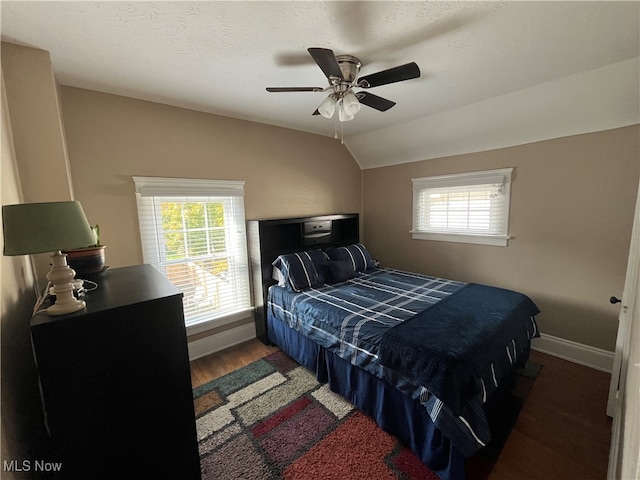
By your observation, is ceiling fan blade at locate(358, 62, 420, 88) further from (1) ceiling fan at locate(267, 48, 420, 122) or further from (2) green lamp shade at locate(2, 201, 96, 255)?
(2) green lamp shade at locate(2, 201, 96, 255)

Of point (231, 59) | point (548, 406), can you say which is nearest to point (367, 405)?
point (548, 406)

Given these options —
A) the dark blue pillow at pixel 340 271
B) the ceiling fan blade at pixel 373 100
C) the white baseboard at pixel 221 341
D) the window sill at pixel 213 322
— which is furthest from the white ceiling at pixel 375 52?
the white baseboard at pixel 221 341

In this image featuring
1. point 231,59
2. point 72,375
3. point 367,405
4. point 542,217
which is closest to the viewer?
point 72,375

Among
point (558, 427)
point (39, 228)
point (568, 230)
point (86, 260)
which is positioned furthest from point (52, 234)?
point (568, 230)

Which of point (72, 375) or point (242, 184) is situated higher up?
point (242, 184)

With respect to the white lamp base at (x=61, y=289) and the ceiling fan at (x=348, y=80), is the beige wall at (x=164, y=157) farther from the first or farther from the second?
the white lamp base at (x=61, y=289)

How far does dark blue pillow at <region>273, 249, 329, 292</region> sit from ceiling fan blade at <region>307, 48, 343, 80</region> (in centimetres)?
174

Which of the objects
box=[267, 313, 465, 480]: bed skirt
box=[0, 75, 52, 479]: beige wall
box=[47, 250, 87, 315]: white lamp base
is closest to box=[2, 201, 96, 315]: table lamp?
box=[47, 250, 87, 315]: white lamp base

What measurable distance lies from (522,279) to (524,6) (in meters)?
2.45

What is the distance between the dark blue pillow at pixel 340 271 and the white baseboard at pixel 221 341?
1129mm

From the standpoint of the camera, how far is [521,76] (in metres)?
2.00

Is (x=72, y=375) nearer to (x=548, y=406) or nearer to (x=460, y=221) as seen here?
(x=548, y=406)

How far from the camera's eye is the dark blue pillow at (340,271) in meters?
2.88

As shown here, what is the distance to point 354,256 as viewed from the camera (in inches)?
127
